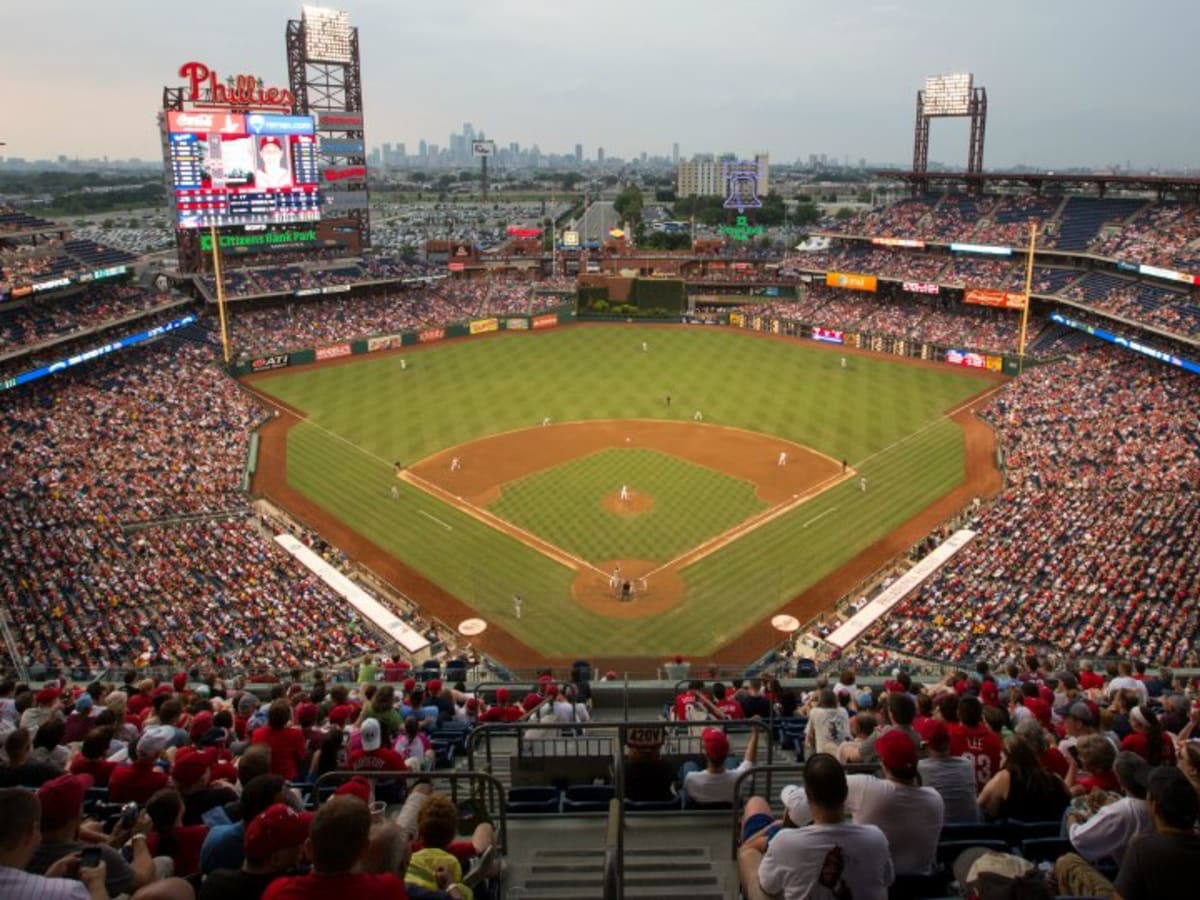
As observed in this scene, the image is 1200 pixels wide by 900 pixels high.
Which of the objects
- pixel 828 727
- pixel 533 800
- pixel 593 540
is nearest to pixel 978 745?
pixel 828 727

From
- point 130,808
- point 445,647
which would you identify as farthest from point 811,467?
point 130,808

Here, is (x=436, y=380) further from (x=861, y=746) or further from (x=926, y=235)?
(x=861, y=746)

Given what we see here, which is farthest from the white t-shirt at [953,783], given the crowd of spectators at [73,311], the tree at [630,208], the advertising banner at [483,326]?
the tree at [630,208]

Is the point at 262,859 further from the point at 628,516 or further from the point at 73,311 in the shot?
the point at 73,311

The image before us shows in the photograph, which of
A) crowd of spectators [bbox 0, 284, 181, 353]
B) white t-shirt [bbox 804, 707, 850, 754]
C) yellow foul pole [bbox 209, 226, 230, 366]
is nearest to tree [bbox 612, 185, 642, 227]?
yellow foul pole [bbox 209, 226, 230, 366]

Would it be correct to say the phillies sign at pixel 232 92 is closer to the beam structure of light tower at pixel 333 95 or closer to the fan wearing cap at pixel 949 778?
the beam structure of light tower at pixel 333 95

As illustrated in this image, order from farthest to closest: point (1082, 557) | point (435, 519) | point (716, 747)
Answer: point (435, 519) < point (1082, 557) < point (716, 747)
